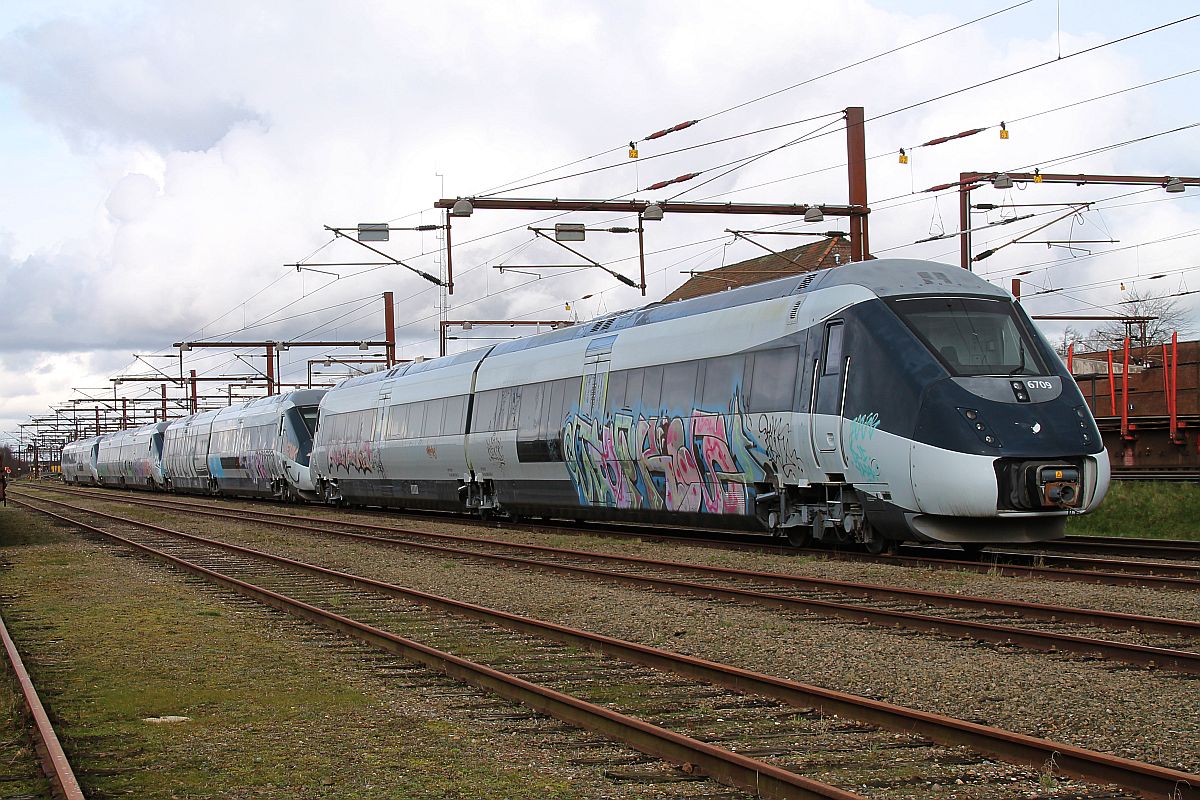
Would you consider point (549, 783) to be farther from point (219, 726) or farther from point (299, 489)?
point (299, 489)

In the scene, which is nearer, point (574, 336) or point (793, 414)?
point (793, 414)

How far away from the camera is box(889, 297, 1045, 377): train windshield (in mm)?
15023

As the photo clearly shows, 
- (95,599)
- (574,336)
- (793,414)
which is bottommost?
(95,599)

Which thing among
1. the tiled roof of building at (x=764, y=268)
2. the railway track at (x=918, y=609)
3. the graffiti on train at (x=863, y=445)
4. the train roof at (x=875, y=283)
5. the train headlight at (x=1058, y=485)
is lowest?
the railway track at (x=918, y=609)

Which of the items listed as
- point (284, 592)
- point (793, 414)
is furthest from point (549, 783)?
point (793, 414)

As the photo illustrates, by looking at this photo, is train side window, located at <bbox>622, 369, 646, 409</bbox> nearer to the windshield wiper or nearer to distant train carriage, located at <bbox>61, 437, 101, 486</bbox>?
the windshield wiper

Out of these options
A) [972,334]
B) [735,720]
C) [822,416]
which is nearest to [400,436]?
[822,416]

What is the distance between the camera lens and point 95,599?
48.8 ft

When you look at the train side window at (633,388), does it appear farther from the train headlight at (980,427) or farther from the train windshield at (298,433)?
the train windshield at (298,433)

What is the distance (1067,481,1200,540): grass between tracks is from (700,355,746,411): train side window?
856 cm

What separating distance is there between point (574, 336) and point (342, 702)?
15.3 m

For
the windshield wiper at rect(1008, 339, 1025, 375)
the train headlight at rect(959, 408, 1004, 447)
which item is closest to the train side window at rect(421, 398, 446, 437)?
the windshield wiper at rect(1008, 339, 1025, 375)

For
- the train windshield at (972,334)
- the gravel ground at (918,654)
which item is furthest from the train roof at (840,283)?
the gravel ground at (918,654)

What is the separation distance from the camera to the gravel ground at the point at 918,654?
7172 mm
